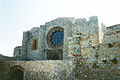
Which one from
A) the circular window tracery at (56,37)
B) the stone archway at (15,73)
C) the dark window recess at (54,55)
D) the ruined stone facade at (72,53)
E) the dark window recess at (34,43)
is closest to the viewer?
the ruined stone facade at (72,53)

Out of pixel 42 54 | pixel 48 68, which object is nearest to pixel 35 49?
pixel 42 54

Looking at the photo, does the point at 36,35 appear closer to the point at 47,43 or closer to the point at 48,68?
the point at 47,43

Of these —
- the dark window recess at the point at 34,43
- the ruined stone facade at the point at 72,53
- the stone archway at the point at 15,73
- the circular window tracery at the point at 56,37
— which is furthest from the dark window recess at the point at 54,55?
the stone archway at the point at 15,73

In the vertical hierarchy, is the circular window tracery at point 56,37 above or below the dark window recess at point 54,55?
above

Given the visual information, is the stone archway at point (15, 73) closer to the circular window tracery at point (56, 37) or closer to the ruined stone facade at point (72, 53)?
the ruined stone facade at point (72, 53)

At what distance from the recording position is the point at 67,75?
230 inches

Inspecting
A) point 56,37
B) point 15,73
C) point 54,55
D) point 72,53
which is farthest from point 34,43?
point 72,53

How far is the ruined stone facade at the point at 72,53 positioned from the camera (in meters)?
4.84

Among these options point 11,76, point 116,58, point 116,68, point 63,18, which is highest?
point 63,18

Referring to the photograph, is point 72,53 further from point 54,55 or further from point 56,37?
point 56,37

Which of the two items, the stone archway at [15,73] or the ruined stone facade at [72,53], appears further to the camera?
the stone archway at [15,73]

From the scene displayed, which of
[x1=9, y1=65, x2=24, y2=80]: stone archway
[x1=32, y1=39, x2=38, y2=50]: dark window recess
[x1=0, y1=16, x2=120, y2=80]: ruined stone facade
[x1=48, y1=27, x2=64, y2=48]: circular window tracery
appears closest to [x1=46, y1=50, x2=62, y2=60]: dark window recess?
[x1=0, y1=16, x2=120, y2=80]: ruined stone facade

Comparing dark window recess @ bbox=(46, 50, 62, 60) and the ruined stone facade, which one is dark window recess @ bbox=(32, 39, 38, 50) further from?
dark window recess @ bbox=(46, 50, 62, 60)

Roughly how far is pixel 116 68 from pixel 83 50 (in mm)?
1584
